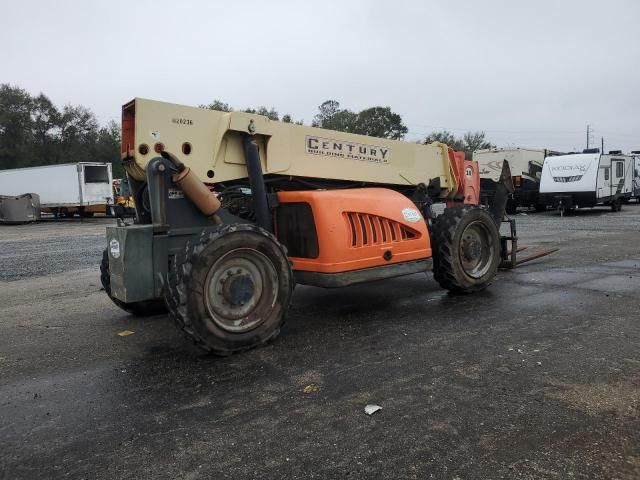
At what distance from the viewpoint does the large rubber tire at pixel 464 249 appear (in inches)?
255

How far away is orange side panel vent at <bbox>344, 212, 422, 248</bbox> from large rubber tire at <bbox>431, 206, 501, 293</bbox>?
0.56 meters

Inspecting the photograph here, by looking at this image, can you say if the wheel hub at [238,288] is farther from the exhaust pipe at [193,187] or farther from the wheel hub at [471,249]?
the wheel hub at [471,249]

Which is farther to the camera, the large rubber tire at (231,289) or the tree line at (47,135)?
the tree line at (47,135)

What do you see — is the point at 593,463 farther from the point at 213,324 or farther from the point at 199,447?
the point at 213,324

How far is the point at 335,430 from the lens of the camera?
10.2 feet

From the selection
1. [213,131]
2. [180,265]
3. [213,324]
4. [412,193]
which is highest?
[213,131]

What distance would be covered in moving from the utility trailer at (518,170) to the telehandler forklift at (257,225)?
63.9 feet

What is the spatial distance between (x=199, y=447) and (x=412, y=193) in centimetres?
501

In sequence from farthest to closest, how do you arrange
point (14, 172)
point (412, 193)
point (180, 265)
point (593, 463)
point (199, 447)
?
point (14, 172)
point (412, 193)
point (180, 265)
point (199, 447)
point (593, 463)

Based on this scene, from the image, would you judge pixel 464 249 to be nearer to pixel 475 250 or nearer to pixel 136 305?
pixel 475 250

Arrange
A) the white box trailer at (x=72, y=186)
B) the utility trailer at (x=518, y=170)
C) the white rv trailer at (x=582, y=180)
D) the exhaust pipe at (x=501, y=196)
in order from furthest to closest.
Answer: the white box trailer at (x=72, y=186) < the utility trailer at (x=518, y=170) < the white rv trailer at (x=582, y=180) < the exhaust pipe at (x=501, y=196)

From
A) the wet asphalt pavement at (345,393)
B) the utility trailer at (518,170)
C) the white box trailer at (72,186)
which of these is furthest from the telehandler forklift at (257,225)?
the white box trailer at (72,186)

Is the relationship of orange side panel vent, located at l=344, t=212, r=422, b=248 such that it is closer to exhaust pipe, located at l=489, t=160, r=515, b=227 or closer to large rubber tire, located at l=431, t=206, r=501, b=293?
large rubber tire, located at l=431, t=206, r=501, b=293

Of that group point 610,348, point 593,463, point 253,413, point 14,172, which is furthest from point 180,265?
point 14,172
